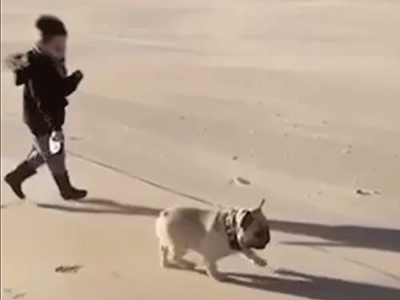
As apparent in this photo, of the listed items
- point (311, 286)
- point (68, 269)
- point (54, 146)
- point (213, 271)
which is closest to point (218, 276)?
point (213, 271)

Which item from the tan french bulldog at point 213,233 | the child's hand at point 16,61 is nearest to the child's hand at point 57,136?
the child's hand at point 16,61

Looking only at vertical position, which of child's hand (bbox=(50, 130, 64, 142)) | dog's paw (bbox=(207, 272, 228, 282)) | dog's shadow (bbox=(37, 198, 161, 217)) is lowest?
dog's paw (bbox=(207, 272, 228, 282))

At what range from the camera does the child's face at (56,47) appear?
44.3 inches

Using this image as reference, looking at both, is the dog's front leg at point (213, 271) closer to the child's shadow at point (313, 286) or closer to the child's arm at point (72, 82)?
the child's shadow at point (313, 286)

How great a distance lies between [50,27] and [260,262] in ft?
1.41

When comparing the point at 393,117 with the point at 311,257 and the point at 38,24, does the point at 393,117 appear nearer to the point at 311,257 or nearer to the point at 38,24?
the point at 311,257

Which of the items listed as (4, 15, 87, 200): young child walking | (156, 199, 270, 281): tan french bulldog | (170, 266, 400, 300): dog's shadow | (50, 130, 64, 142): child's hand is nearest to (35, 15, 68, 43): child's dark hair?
(4, 15, 87, 200): young child walking

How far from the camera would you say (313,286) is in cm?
98

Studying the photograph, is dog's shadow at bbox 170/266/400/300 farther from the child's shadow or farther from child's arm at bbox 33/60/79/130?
child's arm at bbox 33/60/79/130

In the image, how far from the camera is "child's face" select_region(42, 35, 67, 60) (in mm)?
1126

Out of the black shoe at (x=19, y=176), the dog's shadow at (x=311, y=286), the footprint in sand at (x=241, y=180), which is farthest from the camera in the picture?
the black shoe at (x=19, y=176)

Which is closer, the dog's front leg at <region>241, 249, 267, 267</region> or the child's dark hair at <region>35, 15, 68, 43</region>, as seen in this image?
the dog's front leg at <region>241, 249, 267, 267</region>

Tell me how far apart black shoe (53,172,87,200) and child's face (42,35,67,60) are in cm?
17

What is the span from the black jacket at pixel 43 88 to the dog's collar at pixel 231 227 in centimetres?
31
